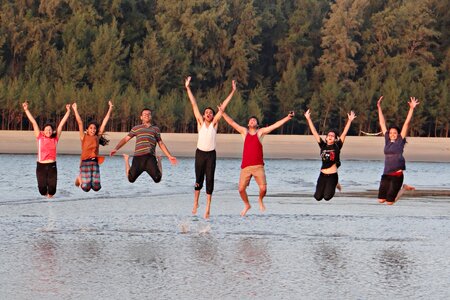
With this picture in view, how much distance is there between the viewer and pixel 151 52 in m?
78.9

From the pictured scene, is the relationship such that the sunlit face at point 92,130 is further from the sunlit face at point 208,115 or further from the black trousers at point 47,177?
the sunlit face at point 208,115

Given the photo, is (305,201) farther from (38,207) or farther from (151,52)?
(151,52)

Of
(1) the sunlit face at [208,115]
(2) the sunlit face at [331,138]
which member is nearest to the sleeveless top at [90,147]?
(1) the sunlit face at [208,115]

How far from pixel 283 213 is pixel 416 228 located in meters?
2.92

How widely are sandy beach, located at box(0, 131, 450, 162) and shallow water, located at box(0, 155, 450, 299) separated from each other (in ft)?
72.8

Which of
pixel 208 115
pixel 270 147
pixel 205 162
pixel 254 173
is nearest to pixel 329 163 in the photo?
pixel 254 173

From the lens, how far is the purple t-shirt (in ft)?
50.4

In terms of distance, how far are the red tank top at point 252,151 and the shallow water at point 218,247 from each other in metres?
1.01

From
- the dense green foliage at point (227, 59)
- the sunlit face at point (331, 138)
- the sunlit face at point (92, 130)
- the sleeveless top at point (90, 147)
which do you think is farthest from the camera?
the dense green foliage at point (227, 59)

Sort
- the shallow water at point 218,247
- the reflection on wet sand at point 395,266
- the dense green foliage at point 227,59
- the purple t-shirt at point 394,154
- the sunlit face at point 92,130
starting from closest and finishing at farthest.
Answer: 1. the shallow water at point 218,247
2. the reflection on wet sand at point 395,266
3. the purple t-shirt at point 394,154
4. the sunlit face at point 92,130
5. the dense green foliage at point 227,59

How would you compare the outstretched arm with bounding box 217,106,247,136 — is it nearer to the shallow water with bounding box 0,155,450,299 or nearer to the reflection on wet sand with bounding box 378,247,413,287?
the shallow water with bounding box 0,155,450,299

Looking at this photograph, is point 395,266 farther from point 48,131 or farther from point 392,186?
point 48,131

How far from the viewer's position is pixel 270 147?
5269 cm

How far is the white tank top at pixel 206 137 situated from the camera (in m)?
15.2
